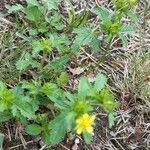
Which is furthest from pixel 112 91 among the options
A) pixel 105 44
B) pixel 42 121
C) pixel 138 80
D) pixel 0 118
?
pixel 0 118

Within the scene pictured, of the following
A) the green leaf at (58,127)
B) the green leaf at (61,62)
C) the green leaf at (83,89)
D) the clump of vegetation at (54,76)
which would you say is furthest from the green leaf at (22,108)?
the green leaf at (61,62)

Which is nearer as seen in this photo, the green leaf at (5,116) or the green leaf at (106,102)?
the green leaf at (106,102)

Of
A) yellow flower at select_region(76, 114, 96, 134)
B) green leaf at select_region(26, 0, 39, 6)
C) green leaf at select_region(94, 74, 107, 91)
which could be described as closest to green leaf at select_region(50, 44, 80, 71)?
green leaf at select_region(94, 74, 107, 91)

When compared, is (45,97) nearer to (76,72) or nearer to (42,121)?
(42,121)

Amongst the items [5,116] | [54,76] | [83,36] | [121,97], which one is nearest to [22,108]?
[5,116]

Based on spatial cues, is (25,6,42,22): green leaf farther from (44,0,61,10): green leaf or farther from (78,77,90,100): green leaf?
(78,77,90,100): green leaf

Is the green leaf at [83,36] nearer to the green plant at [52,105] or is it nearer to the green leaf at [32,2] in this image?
the green plant at [52,105]
